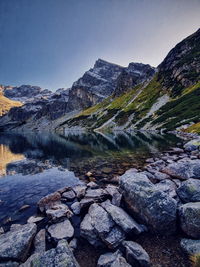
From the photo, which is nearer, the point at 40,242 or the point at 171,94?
the point at 40,242

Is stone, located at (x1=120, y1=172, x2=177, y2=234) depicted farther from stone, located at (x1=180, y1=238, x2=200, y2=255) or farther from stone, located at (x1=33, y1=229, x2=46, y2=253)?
stone, located at (x1=33, y1=229, x2=46, y2=253)

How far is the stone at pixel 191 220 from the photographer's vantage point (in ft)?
21.6

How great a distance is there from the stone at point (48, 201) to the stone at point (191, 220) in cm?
895

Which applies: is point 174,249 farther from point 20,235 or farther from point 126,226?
point 20,235

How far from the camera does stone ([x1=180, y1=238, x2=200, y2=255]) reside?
5985 mm

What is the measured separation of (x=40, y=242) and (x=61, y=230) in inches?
45.1

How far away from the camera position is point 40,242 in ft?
24.9

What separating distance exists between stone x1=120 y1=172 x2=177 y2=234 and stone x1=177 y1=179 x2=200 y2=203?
1.43 metres

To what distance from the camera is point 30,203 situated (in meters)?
12.7

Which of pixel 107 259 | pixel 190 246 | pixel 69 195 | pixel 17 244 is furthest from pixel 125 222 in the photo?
pixel 69 195

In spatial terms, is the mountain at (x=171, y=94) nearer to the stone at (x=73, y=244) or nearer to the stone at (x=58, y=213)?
the stone at (x=58, y=213)

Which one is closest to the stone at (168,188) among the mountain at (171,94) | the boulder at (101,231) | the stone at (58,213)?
the boulder at (101,231)

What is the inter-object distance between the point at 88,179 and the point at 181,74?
126m

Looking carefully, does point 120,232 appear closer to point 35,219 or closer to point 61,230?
point 61,230
